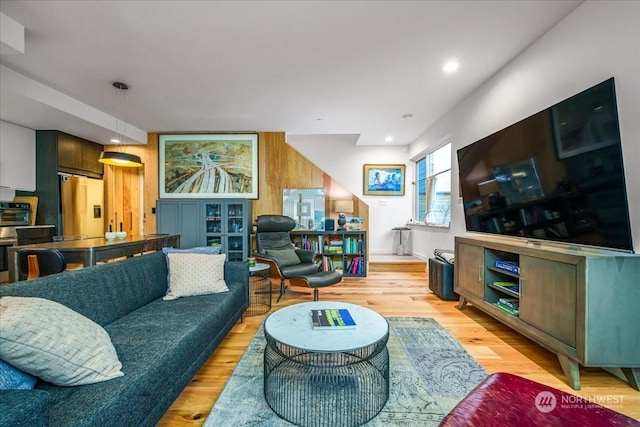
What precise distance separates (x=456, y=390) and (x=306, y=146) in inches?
207

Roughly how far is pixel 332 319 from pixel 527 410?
0.99 m

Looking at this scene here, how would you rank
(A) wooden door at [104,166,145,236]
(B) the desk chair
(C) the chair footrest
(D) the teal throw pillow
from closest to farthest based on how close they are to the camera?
(B) the desk chair
(C) the chair footrest
(D) the teal throw pillow
(A) wooden door at [104,166,145,236]

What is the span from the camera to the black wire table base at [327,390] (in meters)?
1.43

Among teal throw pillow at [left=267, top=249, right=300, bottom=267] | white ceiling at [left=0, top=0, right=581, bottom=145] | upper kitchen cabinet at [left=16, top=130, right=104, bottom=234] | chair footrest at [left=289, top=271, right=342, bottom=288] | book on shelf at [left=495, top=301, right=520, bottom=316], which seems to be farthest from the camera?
upper kitchen cabinet at [left=16, top=130, right=104, bottom=234]

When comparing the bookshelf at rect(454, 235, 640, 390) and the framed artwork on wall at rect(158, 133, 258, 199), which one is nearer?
the bookshelf at rect(454, 235, 640, 390)

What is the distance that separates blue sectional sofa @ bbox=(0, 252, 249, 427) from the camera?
0.90 meters

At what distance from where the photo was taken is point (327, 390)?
5.35 feet

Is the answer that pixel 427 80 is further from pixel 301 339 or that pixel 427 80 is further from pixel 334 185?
pixel 301 339

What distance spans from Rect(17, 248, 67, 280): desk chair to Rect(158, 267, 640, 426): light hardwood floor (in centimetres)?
168

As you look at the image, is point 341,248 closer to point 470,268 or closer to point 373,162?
point 470,268

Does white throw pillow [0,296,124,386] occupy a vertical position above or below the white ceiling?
below

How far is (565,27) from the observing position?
2164mm

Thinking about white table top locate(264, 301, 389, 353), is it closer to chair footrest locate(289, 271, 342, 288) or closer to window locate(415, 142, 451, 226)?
chair footrest locate(289, 271, 342, 288)

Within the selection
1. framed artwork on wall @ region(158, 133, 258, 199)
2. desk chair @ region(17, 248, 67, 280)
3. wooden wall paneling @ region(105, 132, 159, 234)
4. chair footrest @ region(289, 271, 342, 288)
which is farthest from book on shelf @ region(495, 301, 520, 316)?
wooden wall paneling @ region(105, 132, 159, 234)
